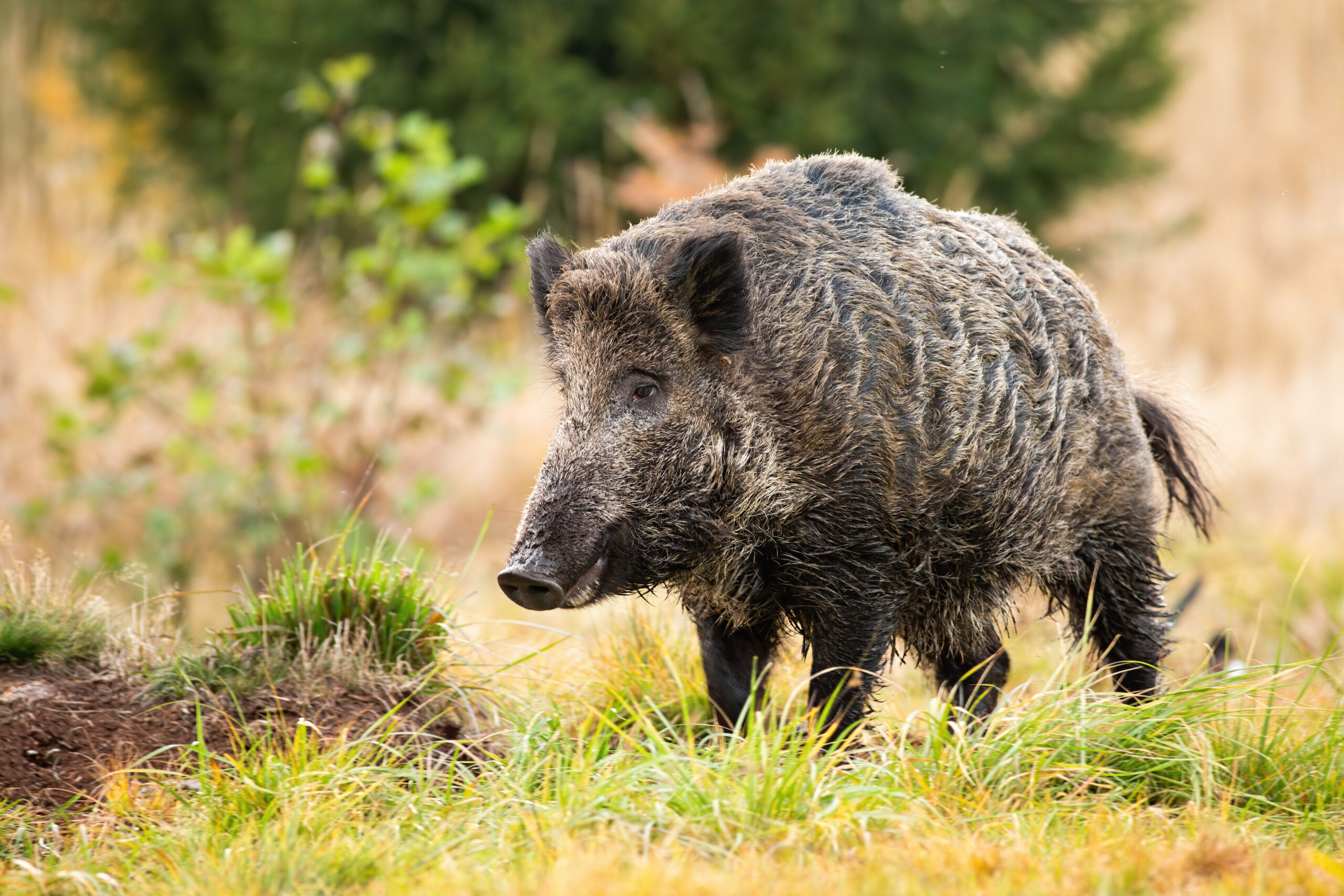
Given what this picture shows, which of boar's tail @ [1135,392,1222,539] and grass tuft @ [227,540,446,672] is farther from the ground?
boar's tail @ [1135,392,1222,539]

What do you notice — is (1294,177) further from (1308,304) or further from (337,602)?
(337,602)

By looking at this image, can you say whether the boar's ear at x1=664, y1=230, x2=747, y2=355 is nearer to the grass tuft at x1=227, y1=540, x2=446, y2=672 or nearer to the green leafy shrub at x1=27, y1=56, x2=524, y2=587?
the grass tuft at x1=227, y1=540, x2=446, y2=672

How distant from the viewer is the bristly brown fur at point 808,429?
126 inches

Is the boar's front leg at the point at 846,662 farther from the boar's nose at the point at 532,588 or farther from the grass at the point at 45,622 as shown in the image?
the grass at the point at 45,622

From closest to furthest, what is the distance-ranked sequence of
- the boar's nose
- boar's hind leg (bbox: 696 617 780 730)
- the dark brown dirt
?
the boar's nose → the dark brown dirt → boar's hind leg (bbox: 696 617 780 730)

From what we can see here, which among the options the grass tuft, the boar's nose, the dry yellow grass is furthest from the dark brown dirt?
the dry yellow grass

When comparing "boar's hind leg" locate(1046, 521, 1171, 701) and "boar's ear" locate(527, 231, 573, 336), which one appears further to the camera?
"boar's hind leg" locate(1046, 521, 1171, 701)

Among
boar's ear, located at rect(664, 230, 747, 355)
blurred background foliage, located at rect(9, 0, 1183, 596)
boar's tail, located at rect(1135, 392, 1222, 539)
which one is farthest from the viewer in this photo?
blurred background foliage, located at rect(9, 0, 1183, 596)

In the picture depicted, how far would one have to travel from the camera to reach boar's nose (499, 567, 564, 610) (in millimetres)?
2922

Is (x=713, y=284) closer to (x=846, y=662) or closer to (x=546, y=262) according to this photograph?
(x=546, y=262)

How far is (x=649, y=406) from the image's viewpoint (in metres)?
3.26

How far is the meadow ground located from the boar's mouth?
1.08ft

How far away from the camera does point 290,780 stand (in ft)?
9.16

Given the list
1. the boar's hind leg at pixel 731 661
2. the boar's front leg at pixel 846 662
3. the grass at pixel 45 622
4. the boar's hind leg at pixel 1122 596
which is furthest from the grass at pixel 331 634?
the boar's hind leg at pixel 1122 596
